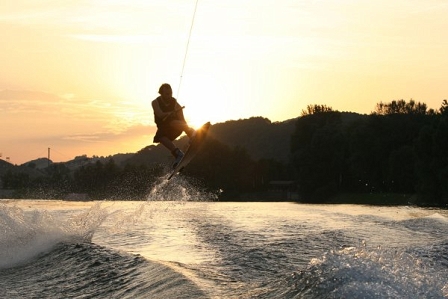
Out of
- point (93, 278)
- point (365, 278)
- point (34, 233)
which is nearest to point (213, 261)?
point (93, 278)

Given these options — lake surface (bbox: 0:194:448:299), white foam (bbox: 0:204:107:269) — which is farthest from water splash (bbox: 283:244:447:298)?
white foam (bbox: 0:204:107:269)

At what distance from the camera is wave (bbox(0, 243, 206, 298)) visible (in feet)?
38.0

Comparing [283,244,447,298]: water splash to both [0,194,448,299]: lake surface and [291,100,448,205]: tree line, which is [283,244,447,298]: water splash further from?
[291,100,448,205]: tree line

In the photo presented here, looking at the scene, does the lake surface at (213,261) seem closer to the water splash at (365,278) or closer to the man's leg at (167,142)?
the water splash at (365,278)

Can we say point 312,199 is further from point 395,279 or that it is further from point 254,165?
point 395,279

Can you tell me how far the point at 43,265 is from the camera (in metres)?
16.3

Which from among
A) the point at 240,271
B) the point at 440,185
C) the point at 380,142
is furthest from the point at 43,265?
the point at 380,142

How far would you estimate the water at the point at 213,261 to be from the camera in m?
9.25

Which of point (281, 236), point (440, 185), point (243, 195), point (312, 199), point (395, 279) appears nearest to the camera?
point (395, 279)

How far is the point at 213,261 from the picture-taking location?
15.5 meters

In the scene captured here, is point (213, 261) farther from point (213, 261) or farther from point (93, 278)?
point (93, 278)

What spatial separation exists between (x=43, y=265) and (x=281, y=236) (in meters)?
7.02

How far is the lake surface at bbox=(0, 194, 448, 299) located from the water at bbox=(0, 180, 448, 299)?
26 mm

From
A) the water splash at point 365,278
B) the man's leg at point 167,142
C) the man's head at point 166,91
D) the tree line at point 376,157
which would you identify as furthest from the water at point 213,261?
the tree line at point 376,157
